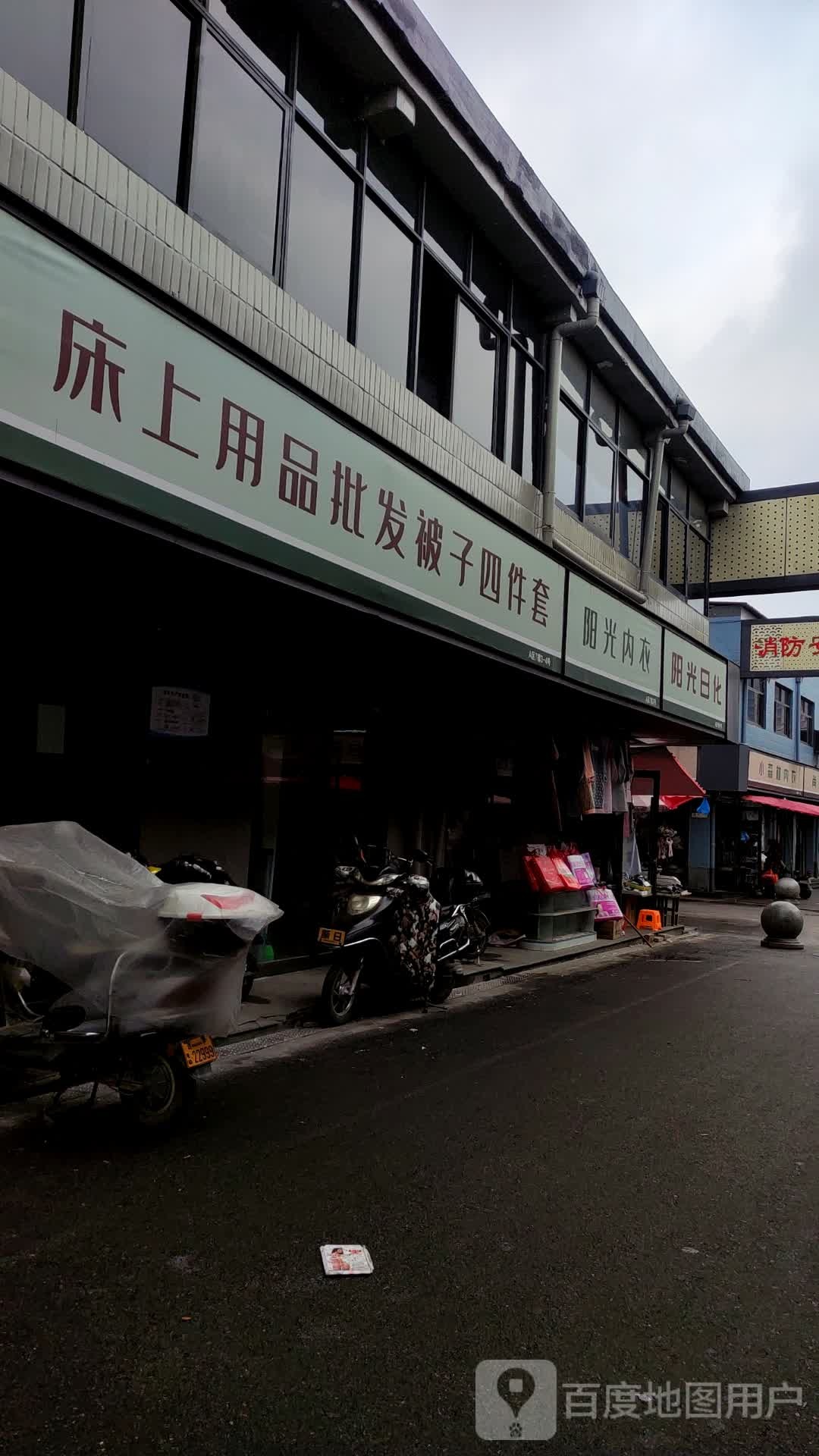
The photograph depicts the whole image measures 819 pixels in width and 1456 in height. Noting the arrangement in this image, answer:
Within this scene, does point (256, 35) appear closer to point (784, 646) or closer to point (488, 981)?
point (488, 981)

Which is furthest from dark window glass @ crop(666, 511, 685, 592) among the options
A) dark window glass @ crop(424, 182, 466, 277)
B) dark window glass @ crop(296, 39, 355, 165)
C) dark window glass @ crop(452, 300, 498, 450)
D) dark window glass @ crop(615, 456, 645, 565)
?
dark window glass @ crop(296, 39, 355, 165)

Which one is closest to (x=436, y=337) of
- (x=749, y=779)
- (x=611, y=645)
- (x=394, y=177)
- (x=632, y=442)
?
(x=394, y=177)

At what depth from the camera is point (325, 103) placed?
31.5 feet

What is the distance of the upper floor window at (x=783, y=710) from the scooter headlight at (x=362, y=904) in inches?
1270

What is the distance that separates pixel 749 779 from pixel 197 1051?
29.3m

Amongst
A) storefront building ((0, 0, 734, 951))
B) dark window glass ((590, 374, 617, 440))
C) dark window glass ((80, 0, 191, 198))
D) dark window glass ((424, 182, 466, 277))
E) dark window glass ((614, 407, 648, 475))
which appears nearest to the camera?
storefront building ((0, 0, 734, 951))

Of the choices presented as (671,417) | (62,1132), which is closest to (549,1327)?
(62,1132)

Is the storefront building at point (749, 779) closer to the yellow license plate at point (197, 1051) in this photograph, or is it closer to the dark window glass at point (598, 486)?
the dark window glass at point (598, 486)

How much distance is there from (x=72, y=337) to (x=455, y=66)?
24.0ft

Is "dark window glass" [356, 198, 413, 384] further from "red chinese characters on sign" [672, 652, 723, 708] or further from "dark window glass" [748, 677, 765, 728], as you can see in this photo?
"dark window glass" [748, 677, 765, 728]

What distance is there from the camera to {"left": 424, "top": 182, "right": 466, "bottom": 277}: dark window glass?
11477mm

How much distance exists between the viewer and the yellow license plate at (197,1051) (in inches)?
209

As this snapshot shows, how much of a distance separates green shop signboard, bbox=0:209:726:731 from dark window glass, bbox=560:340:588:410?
5.21 metres

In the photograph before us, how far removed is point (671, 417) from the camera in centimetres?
1784
